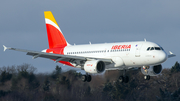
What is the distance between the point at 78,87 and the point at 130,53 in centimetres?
2567

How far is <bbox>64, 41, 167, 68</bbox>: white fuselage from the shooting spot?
54.8m

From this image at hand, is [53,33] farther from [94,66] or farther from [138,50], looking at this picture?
[138,50]

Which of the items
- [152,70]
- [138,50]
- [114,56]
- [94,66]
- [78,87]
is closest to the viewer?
[138,50]

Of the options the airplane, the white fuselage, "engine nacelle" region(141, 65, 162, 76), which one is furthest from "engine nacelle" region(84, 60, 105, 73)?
"engine nacelle" region(141, 65, 162, 76)

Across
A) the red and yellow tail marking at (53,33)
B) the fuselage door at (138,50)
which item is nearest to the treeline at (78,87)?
the red and yellow tail marking at (53,33)

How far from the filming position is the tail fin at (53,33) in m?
69.4

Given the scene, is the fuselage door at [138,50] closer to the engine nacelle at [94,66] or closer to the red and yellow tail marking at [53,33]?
the engine nacelle at [94,66]

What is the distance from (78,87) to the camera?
261 feet

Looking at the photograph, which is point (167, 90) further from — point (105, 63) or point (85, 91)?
point (105, 63)

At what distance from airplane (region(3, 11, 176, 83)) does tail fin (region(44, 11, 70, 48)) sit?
3.35m

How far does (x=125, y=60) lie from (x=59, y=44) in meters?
16.4

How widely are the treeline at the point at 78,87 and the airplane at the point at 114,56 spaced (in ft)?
20.2

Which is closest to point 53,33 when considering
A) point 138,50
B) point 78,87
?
point 78,87

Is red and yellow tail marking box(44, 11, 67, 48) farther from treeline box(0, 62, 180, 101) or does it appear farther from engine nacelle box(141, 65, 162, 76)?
engine nacelle box(141, 65, 162, 76)
